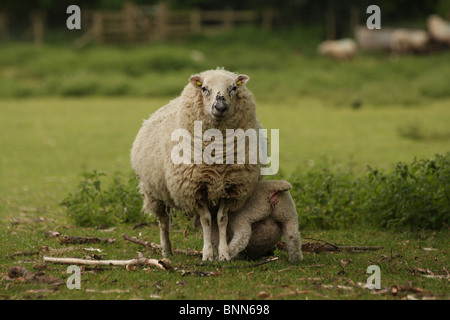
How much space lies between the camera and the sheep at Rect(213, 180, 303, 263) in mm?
7266

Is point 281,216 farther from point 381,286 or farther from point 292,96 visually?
point 292,96

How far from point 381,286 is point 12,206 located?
7.38 m

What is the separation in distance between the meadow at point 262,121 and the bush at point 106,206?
213 millimetres

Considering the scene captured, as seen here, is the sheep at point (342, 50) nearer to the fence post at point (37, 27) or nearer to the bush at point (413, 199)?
the fence post at point (37, 27)

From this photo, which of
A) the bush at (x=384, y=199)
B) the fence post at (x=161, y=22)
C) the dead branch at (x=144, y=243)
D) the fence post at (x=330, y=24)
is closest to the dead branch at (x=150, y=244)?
the dead branch at (x=144, y=243)

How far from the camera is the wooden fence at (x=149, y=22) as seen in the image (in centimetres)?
3584

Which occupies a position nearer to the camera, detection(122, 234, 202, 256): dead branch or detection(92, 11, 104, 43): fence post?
detection(122, 234, 202, 256): dead branch

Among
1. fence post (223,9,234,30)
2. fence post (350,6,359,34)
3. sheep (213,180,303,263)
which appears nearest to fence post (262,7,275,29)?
Result: fence post (223,9,234,30)

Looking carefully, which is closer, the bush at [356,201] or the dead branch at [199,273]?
the dead branch at [199,273]

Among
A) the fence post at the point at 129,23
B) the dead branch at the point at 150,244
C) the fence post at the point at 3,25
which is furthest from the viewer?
the fence post at the point at 3,25

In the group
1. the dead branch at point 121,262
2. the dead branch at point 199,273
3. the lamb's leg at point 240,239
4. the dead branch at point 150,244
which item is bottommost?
the dead branch at point 150,244

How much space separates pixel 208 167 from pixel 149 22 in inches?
1216

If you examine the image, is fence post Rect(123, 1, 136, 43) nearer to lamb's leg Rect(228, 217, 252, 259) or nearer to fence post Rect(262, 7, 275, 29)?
fence post Rect(262, 7, 275, 29)
